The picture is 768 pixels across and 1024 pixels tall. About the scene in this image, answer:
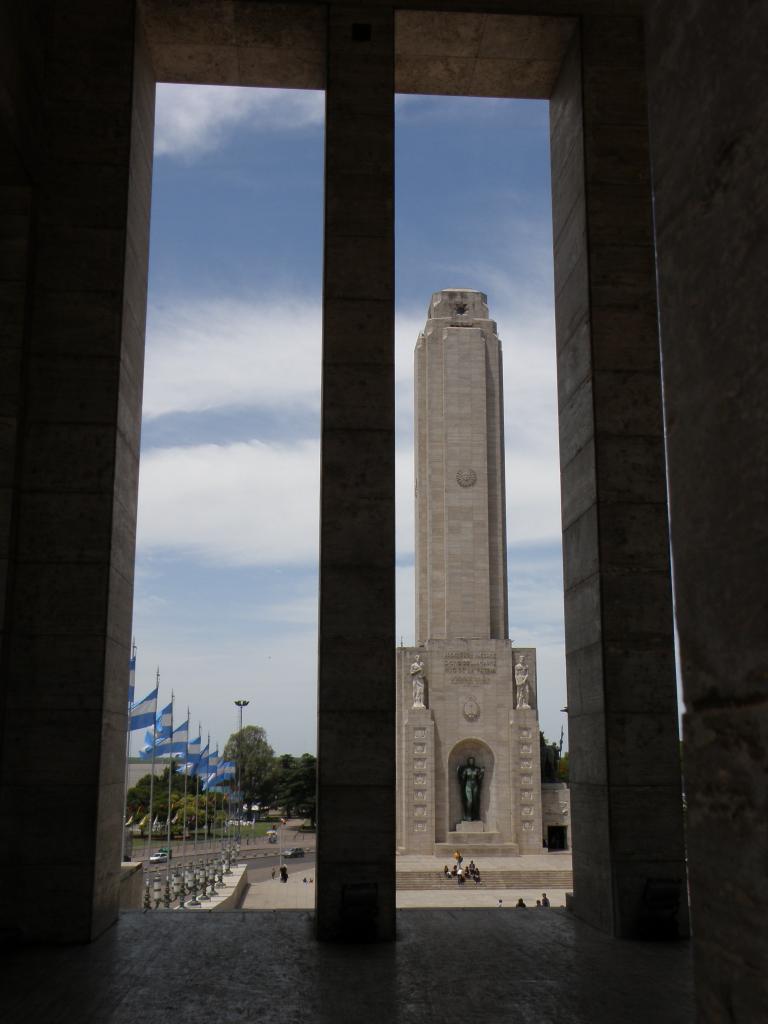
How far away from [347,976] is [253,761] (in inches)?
4394

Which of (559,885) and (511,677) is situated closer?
(559,885)

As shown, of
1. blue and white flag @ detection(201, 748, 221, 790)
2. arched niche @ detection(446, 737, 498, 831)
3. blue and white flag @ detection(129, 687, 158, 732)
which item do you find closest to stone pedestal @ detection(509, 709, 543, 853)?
arched niche @ detection(446, 737, 498, 831)

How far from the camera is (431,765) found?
52.3 m

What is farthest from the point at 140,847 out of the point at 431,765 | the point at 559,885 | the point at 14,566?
the point at 14,566

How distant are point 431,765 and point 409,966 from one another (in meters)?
43.2

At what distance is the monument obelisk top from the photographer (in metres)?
55.0

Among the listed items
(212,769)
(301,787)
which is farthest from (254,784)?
(212,769)

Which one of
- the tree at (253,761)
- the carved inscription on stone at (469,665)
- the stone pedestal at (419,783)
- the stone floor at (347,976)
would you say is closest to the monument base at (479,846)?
the stone pedestal at (419,783)

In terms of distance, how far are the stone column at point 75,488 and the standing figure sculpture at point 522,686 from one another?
140 ft

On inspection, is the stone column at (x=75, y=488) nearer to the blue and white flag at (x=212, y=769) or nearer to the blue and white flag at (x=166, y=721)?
the blue and white flag at (x=166, y=721)

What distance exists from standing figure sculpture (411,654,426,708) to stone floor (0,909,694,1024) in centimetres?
4093

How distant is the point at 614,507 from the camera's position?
13008 mm

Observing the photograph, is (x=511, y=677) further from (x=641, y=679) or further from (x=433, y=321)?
(x=641, y=679)

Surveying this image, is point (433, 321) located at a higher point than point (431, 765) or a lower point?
higher
